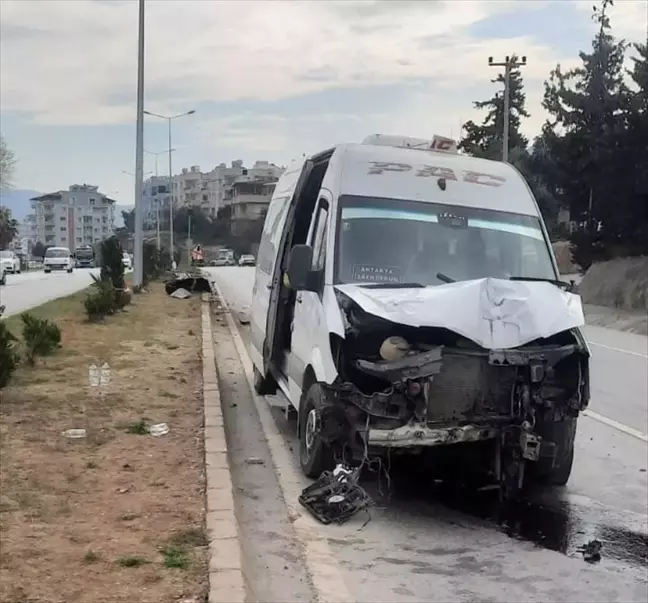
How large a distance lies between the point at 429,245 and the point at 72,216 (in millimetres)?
105882

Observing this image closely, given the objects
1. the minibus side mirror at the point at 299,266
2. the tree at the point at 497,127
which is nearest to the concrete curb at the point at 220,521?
the minibus side mirror at the point at 299,266

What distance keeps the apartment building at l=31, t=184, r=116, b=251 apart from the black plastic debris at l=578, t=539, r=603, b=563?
102 m

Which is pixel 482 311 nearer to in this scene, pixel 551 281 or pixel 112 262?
pixel 551 281

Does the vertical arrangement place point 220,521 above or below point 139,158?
below

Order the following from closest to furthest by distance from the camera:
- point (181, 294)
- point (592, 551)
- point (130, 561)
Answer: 1. point (130, 561)
2. point (592, 551)
3. point (181, 294)

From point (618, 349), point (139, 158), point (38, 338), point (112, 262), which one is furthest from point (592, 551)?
point (139, 158)

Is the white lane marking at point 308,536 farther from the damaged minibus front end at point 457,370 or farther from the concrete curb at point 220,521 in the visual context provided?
the damaged minibus front end at point 457,370

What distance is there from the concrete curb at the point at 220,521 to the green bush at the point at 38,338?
3.56 metres

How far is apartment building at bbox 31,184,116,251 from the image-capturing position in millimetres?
106062

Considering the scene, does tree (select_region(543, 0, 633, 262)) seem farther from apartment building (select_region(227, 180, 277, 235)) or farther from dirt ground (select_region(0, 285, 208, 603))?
apartment building (select_region(227, 180, 277, 235))

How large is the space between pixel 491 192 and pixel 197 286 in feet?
72.8

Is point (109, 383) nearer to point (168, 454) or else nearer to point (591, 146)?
point (168, 454)

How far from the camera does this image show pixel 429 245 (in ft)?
22.4

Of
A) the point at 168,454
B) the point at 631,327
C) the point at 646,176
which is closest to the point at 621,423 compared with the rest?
the point at 168,454
